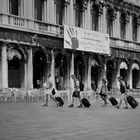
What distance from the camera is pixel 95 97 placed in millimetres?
28891

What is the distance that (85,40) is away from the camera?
107ft

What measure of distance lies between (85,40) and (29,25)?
234 inches

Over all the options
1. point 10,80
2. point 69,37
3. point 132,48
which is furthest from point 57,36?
point 132,48

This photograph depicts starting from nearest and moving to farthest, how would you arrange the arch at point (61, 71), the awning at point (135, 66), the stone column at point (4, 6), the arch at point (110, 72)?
the stone column at point (4, 6)
the arch at point (61, 71)
the arch at point (110, 72)
the awning at point (135, 66)

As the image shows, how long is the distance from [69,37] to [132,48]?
496 inches

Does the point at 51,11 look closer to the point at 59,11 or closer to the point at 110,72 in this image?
the point at 59,11

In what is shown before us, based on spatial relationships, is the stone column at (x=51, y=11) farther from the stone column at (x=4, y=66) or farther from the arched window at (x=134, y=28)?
the arched window at (x=134, y=28)

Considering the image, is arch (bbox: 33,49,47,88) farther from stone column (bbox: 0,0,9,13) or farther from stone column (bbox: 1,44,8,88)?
stone column (bbox: 0,0,9,13)

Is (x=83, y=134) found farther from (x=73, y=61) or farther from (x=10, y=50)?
(x=73, y=61)

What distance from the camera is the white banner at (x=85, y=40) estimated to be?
3067 centimetres

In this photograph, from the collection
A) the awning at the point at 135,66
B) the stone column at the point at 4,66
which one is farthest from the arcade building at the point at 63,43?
the awning at the point at 135,66

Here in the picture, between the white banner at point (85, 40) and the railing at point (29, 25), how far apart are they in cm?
76

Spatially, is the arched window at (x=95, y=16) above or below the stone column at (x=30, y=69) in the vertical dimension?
above

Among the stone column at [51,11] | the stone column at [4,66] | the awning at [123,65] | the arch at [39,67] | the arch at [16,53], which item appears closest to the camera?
the stone column at [4,66]
